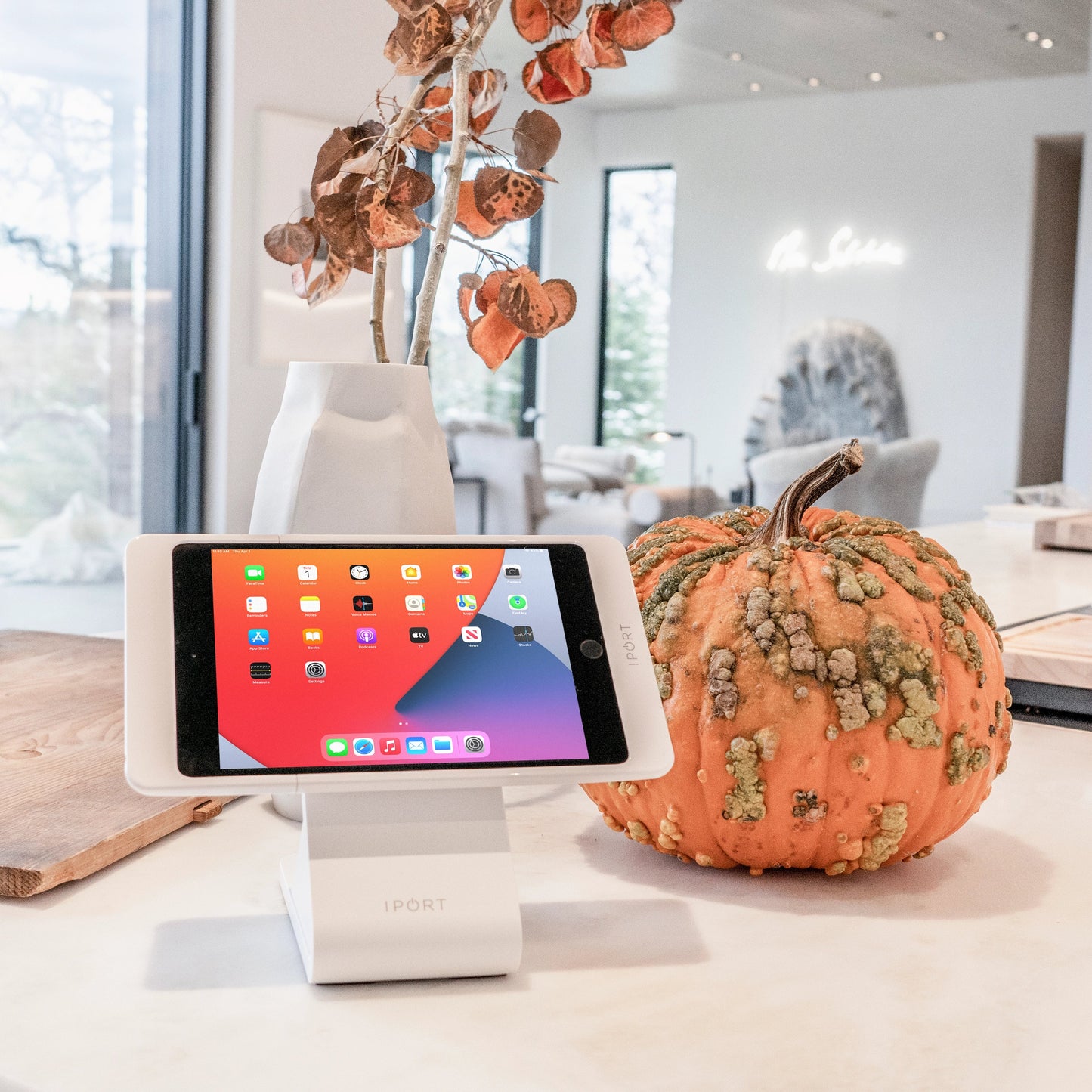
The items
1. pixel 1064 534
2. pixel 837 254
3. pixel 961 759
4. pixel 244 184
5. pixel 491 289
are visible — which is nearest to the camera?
pixel 961 759

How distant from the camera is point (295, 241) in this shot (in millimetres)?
833

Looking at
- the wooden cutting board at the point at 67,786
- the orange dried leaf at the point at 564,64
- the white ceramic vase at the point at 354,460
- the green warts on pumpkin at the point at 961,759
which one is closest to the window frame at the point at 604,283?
the wooden cutting board at the point at 67,786

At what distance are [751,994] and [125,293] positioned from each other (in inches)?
153

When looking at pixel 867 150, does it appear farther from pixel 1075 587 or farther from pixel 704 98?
pixel 1075 587

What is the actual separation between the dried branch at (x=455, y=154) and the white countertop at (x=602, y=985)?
0.34 metres

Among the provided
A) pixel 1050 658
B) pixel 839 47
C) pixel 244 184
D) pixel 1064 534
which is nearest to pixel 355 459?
pixel 1050 658

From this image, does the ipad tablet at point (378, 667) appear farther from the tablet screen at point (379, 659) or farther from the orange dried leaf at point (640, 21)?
the orange dried leaf at point (640, 21)

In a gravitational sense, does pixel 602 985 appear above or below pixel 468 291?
below

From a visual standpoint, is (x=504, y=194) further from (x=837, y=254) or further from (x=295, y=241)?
(x=837, y=254)

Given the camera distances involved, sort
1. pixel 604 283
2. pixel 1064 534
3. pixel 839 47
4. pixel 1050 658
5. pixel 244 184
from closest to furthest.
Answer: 1. pixel 1050 658
2. pixel 1064 534
3. pixel 244 184
4. pixel 839 47
5. pixel 604 283

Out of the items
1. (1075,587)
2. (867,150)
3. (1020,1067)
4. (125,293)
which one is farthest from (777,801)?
(867,150)

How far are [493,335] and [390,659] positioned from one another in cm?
29

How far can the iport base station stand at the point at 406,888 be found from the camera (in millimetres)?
544

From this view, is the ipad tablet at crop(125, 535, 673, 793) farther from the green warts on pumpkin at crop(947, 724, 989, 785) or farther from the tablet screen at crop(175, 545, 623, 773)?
the green warts on pumpkin at crop(947, 724, 989, 785)
